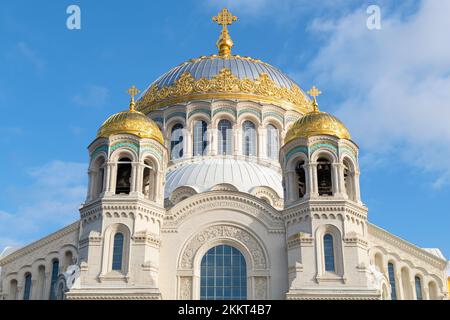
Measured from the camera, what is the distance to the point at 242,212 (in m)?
23.4

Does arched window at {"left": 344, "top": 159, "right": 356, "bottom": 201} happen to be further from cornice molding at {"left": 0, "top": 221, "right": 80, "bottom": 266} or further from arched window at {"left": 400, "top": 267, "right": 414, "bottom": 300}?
cornice molding at {"left": 0, "top": 221, "right": 80, "bottom": 266}

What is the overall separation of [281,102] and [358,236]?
11.7 m

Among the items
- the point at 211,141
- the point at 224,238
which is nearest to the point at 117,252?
the point at 224,238

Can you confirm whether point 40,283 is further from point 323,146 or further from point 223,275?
point 323,146

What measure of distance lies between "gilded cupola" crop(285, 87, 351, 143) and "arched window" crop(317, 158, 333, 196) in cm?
97

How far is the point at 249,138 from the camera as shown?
104 feet

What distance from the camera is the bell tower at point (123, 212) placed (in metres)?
21.4

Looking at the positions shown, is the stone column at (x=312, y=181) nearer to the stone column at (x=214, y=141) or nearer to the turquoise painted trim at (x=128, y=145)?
the turquoise painted trim at (x=128, y=145)

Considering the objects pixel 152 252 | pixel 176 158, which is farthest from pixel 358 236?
pixel 176 158

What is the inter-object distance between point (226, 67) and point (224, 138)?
4.02 m

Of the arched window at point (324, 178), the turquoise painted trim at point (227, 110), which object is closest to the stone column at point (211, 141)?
the turquoise painted trim at point (227, 110)

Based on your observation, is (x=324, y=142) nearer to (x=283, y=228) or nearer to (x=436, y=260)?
(x=283, y=228)

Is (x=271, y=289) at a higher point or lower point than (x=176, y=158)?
lower

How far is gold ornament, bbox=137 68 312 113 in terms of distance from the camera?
32.0 metres
